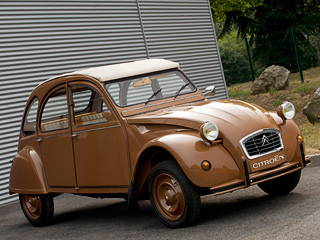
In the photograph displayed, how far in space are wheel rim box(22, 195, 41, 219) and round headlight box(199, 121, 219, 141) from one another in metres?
3.19

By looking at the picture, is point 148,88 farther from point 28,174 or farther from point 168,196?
point 28,174

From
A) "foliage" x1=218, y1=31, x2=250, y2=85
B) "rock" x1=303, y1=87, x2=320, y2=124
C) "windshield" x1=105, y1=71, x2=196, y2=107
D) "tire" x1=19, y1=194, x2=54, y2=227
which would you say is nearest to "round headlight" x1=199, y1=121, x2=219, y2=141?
"windshield" x1=105, y1=71, x2=196, y2=107

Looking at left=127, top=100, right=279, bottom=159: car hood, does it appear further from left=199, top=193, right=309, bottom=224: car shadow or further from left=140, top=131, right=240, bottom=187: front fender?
left=199, top=193, right=309, bottom=224: car shadow

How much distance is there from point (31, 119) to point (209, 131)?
3353 millimetres

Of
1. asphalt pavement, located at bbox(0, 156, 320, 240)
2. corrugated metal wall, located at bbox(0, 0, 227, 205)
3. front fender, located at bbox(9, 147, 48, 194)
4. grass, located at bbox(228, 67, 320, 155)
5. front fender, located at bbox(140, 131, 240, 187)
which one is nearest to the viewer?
asphalt pavement, located at bbox(0, 156, 320, 240)

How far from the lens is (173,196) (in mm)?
5316

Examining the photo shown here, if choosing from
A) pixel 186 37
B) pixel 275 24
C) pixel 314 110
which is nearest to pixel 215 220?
pixel 314 110

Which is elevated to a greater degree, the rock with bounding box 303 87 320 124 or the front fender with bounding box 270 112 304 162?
the front fender with bounding box 270 112 304 162

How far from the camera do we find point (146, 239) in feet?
17.2

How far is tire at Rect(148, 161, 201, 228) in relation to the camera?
5.15 m

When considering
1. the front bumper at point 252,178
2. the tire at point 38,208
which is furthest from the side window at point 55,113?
the front bumper at point 252,178

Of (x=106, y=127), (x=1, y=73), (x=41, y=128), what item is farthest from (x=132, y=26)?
(x=106, y=127)

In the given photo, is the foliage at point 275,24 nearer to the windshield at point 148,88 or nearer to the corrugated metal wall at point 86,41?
the corrugated metal wall at point 86,41

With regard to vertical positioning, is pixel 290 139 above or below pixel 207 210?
above
